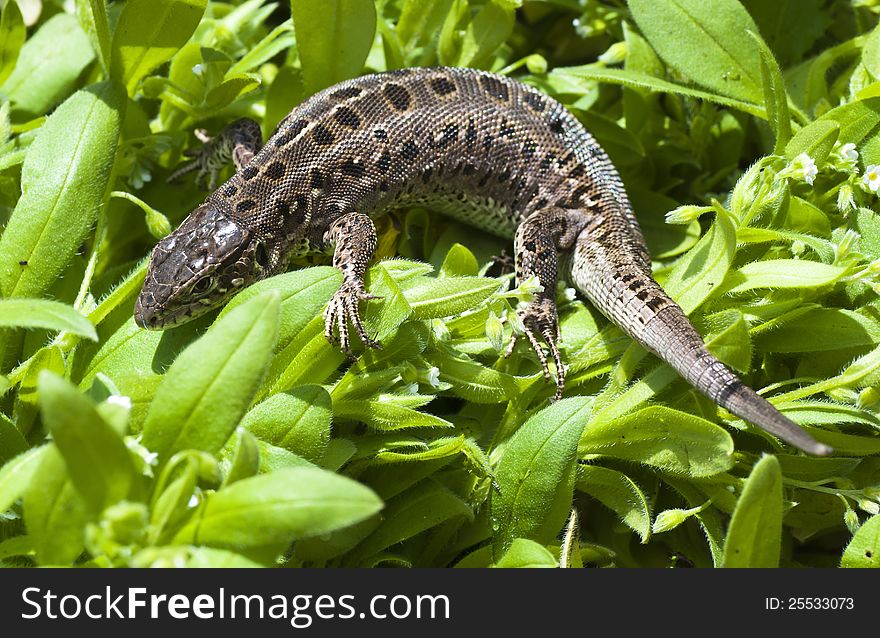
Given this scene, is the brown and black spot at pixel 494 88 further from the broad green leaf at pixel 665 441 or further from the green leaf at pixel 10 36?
the green leaf at pixel 10 36

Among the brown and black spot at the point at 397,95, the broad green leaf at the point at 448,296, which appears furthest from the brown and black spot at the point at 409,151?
the broad green leaf at the point at 448,296

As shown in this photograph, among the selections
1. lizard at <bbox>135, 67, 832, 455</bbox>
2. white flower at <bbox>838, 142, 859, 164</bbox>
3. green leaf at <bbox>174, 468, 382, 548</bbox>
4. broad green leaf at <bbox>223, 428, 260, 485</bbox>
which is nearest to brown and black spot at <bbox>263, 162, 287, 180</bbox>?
lizard at <bbox>135, 67, 832, 455</bbox>

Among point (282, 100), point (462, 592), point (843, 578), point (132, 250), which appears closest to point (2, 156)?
point (132, 250)

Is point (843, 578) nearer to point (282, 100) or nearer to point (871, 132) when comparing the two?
point (871, 132)

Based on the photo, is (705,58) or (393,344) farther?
(705,58)

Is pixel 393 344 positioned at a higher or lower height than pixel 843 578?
higher

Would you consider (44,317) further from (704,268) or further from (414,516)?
(704,268)

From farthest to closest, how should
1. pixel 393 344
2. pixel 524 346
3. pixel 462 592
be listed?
pixel 524 346 → pixel 393 344 → pixel 462 592
